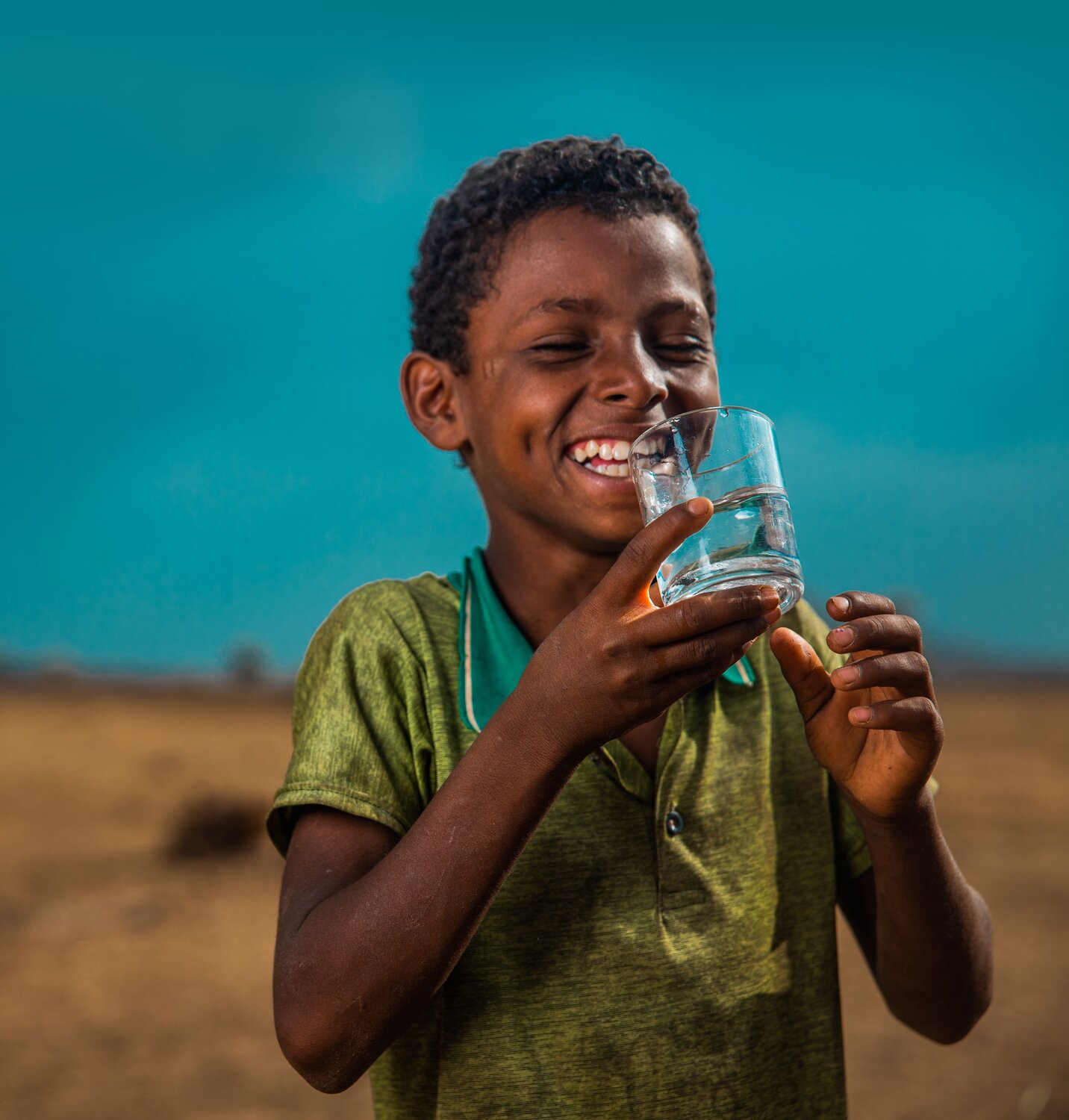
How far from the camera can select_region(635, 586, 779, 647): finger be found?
1.28 metres

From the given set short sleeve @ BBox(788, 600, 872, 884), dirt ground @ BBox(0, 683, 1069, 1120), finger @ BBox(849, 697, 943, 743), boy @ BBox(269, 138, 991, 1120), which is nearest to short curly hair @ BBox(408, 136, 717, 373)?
boy @ BBox(269, 138, 991, 1120)

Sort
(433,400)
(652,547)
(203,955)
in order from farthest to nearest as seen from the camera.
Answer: (203,955), (433,400), (652,547)

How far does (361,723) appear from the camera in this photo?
1633 mm

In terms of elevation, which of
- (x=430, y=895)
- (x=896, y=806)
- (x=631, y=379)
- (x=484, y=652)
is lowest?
Answer: (x=430, y=895)

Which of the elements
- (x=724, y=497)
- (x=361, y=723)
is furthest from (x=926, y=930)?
(x=361, y=723)

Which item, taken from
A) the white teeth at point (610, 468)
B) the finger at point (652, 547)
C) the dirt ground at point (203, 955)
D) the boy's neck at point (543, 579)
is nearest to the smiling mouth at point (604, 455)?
the white teeth at point (610, 468)

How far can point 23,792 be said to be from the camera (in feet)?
29.7

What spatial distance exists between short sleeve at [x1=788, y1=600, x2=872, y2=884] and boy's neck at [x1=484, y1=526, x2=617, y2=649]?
410mm

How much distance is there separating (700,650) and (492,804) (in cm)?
32

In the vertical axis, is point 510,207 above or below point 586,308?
above

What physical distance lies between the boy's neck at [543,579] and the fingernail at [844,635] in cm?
52

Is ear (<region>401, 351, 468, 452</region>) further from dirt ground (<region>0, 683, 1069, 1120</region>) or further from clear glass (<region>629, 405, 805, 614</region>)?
dirt ground (<region>0, 683, 1069, 1120</region>)

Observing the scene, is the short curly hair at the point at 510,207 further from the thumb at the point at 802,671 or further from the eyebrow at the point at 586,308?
the thumb at the point at 802,671

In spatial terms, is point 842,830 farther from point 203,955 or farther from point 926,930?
point 203,955
